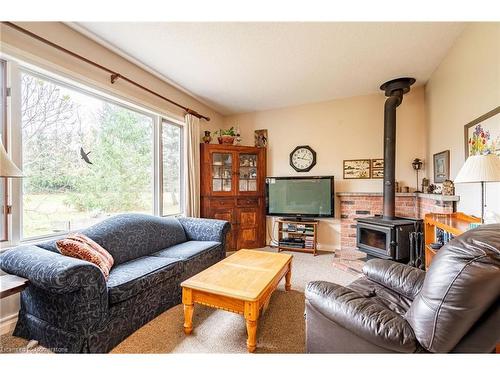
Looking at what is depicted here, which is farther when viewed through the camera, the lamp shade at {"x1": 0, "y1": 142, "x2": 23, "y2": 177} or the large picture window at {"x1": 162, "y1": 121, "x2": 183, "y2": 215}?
the large picture window at {"x1": 162, "y1": 121, "x2": 183, "y2": 215}

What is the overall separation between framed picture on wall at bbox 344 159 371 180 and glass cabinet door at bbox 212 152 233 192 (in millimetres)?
1938

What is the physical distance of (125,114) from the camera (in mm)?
2852

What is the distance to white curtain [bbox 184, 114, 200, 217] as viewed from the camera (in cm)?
353

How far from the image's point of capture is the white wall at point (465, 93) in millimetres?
1895

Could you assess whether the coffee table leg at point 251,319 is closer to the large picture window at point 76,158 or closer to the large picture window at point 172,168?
the large picture window at point 76,158

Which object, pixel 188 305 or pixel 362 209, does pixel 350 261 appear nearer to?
pixel 362 209

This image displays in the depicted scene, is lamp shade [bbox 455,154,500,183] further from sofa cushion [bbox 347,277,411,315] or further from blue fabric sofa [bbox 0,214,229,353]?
blue fabric sofa [bbox 0,214,229,353]

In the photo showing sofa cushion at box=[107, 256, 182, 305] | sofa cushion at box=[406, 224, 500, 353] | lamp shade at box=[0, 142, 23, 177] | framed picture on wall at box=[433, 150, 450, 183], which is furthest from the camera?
framed picture on wall at box=[433, 150, 450, 183]

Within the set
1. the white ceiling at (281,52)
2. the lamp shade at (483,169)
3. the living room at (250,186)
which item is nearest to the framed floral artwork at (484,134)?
the living room at (250,186)

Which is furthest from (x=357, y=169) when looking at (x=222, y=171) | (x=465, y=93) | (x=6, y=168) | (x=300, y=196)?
(x=6, y=168)

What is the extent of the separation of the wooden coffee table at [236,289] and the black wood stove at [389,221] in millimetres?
1715

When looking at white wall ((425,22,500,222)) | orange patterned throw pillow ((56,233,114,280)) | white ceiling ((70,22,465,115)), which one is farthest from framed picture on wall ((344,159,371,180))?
orange patterned throw pillow ((56,233,114,280))
